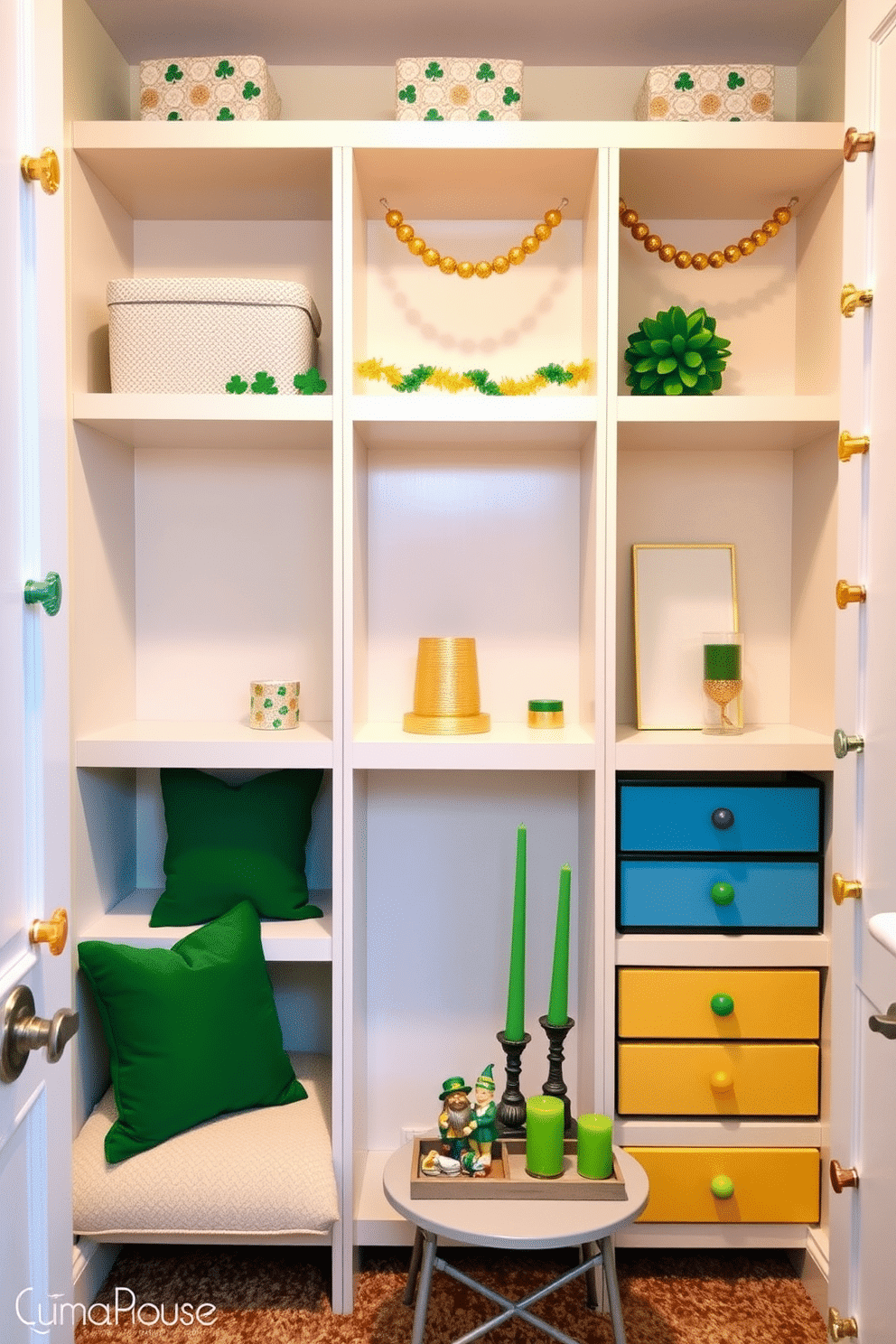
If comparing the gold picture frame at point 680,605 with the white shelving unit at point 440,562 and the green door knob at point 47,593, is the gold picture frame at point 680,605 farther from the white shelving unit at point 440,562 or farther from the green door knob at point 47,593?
the green door knob at point 47,593

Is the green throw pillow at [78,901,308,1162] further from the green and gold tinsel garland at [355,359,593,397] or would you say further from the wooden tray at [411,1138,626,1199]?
the green and gold tinsel garland at [355,359,593,397]

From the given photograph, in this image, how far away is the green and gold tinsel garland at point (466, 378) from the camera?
2141mm

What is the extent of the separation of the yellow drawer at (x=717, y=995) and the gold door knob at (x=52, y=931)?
1240 millimetres

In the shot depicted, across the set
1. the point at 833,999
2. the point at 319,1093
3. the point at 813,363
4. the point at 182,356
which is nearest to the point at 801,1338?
the point at 833,999

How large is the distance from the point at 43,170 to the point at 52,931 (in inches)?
30.3

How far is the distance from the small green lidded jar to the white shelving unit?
1.5 inches

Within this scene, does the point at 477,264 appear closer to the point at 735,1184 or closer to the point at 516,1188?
the point at 516,1188

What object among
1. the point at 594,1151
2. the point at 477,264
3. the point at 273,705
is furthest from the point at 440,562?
the point at 594,1151

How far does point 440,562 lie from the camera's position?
2.40 meters

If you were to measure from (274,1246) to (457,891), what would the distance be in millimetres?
803

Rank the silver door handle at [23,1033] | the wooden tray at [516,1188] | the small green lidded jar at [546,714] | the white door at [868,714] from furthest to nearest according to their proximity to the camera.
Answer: the small green lidded jar at [546,714], the wooden tray at [516,1188], the white door at [868,714], the silver door handle at [23,1033]

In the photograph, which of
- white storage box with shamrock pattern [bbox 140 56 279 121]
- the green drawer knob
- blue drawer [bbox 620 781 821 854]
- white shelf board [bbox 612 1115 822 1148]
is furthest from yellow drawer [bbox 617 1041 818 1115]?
white storage box with shamrock pattern [bbox 140 56 279 121]

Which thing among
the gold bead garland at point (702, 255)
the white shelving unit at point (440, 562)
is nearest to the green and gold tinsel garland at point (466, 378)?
the white shelving unit at point (440, 562)

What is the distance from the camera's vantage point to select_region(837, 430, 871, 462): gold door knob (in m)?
1.52
